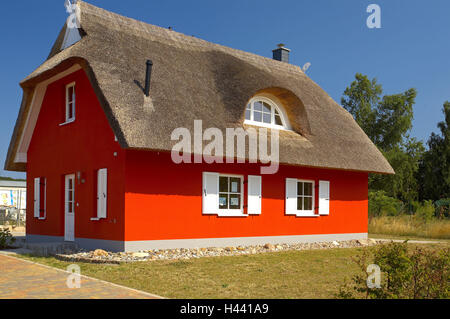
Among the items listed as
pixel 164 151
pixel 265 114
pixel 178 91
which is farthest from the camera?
pixel 265 114

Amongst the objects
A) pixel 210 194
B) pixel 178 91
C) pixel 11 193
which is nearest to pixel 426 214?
pixel 210 194

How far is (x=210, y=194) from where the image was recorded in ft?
40.1

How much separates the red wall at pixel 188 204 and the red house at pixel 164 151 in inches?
1.0

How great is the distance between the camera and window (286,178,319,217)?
1399 cm

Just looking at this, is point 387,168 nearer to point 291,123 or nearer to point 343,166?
point 343,166

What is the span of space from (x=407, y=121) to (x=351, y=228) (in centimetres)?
2008

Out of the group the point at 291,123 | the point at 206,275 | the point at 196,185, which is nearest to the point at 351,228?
the point at 291,123

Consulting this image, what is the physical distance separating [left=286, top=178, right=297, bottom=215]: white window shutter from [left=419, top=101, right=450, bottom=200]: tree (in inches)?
956

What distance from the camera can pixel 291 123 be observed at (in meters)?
14.6

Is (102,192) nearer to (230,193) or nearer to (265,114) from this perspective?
(230,193)

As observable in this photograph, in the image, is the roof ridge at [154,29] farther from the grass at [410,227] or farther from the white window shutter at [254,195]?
the grass at [410,227]

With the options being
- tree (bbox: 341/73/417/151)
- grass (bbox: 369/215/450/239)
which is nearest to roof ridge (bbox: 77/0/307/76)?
grass (bbox: 369/215/450/239)

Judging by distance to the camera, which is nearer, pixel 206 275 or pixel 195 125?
pixel 206 275

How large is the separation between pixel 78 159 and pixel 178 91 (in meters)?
3.15
